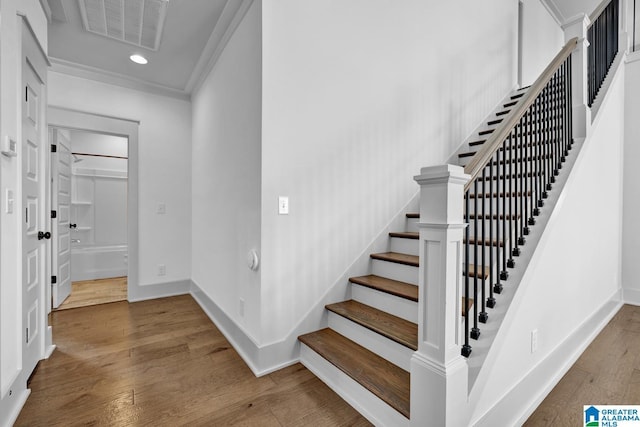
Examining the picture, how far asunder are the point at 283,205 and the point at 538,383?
1.87 m

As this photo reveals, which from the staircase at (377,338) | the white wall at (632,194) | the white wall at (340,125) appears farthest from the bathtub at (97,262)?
the white wall at (632,194)

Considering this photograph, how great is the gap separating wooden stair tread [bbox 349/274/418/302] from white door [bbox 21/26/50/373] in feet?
7.03

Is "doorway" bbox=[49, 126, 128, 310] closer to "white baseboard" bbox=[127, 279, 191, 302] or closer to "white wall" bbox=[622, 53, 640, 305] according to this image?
"white baseboard" bbox=[127, 279, 191, 302]

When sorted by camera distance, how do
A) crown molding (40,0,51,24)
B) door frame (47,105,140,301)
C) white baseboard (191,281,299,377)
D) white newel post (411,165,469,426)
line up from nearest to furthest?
white newel post (411,165,469,426), white baseboard (191,281,299,377), crown molding (40,0,51,24), door frame (47,105,140,301)

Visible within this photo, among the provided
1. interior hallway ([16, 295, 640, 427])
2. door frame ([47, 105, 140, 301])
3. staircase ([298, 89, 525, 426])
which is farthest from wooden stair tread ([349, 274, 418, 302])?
door frame ([47, 105, 140, 301])

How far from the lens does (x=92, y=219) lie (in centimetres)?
511

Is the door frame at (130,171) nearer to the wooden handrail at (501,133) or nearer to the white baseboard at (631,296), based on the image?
the wooden handrail at (501,133)

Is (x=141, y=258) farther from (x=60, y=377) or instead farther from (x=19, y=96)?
(x=19, y=96)

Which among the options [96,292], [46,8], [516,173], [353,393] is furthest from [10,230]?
[96,292]

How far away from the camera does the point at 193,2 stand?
7.63 feet

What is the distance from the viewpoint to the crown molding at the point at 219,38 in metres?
2.30

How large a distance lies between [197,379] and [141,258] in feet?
7.42

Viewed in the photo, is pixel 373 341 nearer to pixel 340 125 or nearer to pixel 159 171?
pixel 340 125

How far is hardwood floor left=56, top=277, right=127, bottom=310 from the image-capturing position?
3.51 meters
